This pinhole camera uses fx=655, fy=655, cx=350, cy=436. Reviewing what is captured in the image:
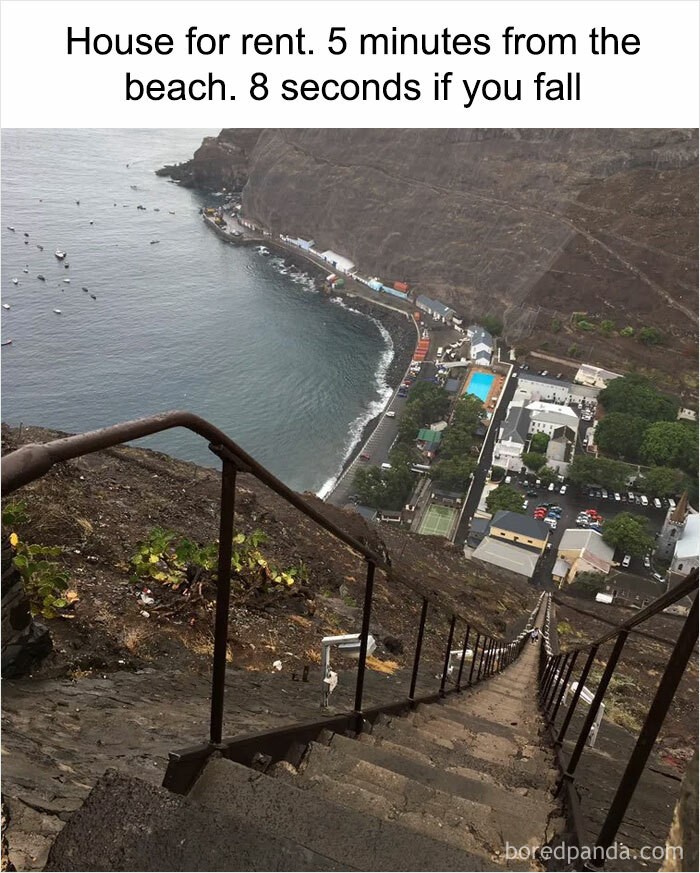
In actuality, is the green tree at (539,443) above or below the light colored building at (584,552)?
above

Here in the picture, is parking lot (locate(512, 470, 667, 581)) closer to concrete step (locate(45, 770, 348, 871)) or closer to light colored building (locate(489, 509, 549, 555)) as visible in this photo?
light colored building (locate(489, 509, 549, 555))

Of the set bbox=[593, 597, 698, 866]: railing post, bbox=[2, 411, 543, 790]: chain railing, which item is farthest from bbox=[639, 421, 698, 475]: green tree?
bbox=[593, 597, 698, 866]: railing post

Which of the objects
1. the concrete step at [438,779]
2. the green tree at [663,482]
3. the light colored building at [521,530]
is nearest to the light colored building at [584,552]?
the light colored building at [521,530]

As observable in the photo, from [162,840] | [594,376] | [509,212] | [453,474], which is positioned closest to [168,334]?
[453,474]

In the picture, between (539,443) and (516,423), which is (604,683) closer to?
(539,443)

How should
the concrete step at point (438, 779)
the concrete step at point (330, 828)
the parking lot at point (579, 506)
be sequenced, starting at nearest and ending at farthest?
the concrete step at point (330, 828) → the concrete step at point (438, 779) → the parking lot at point (579, 506)

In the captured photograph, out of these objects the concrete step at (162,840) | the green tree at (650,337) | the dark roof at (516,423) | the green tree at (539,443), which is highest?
the green tree at (650,337)

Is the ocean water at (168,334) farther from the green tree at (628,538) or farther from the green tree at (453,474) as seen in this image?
the green tree at (628,538)
